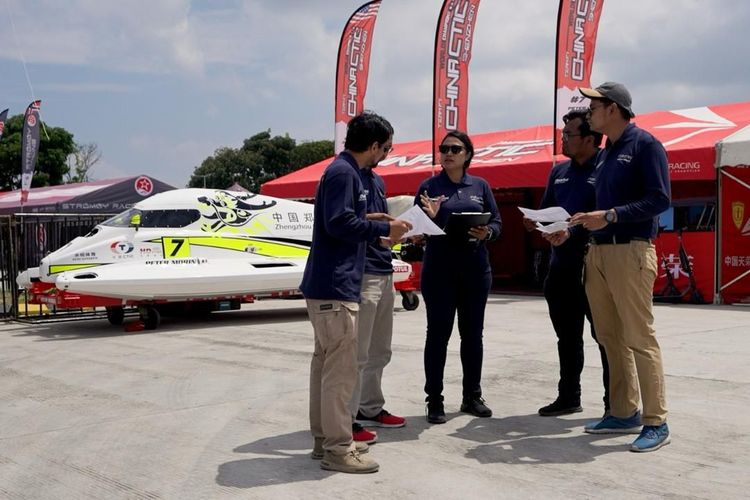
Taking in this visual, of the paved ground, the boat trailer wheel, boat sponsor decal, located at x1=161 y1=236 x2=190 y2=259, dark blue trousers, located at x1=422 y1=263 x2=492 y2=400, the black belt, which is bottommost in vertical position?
the paved ground

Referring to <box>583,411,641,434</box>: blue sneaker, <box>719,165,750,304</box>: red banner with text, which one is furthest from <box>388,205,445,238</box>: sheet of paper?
<box>719,165,750,304</box>: red banner with text

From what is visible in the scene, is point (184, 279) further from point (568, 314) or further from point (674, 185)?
point (674, 185)

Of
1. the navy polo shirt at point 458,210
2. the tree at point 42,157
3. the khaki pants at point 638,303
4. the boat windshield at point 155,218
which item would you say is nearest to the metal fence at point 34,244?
the boat windshield at point 155,218

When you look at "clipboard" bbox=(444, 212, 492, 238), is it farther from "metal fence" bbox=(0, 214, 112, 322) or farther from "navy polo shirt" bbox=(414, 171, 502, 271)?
"metal fence" bbox=(0, 214, 112, 322)

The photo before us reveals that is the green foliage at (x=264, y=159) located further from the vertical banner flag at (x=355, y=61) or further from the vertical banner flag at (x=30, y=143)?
the vertical banner flag at (x=355, y=61)

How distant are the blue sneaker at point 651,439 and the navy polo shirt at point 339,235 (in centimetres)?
190

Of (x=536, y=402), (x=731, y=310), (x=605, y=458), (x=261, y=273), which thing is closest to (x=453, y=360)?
A: (x=536, y=402)

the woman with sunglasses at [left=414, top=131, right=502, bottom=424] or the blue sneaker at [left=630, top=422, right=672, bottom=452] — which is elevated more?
the woman with sunglasses at [left=414, top=131, right=502, bottom=424]

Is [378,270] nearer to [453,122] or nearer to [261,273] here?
[261,273]

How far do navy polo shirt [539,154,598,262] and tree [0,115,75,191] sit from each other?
52.7 metres

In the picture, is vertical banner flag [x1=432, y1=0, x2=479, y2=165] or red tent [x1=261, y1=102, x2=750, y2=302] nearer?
red tent [x1=261, y1=102, x2=750, y2=302]

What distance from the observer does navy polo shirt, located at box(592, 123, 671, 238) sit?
4.94 meters

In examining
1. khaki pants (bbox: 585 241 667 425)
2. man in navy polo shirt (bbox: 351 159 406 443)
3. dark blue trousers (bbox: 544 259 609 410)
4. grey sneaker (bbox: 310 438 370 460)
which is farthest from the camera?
dark blue trousers (bbox: 544 259 609 410)

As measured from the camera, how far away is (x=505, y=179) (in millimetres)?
18828
